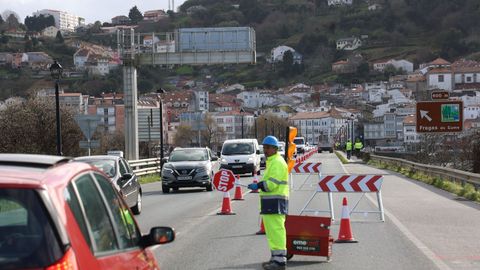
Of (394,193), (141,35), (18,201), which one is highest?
(141,35)

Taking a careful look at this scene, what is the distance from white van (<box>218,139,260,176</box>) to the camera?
38031 mm

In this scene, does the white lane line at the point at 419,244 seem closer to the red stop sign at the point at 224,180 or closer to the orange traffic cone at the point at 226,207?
the red stop sign at the point at 224,180

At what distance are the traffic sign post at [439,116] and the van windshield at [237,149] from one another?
8.24 meters

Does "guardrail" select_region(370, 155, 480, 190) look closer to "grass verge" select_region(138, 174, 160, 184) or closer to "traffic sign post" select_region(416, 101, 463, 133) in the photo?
"traffic sign post" select_region(416, 101, 463, 133)

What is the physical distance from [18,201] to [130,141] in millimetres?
43001

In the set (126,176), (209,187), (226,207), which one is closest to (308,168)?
(209,187)

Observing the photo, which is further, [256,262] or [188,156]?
[188,156]

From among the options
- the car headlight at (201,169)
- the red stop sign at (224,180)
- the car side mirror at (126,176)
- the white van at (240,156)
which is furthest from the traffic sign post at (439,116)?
the red stop sign at (224,180)

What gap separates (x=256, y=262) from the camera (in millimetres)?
11164

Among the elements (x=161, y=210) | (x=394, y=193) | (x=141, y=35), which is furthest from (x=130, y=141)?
(x=161, y=210)

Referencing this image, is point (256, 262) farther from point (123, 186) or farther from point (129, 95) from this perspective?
point (129, 95)

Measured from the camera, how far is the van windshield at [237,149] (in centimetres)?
3875

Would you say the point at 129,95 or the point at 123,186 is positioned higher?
the point at 129,95

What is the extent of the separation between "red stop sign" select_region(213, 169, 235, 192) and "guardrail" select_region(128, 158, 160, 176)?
2358cm
